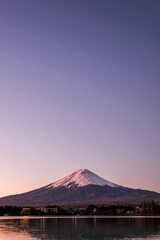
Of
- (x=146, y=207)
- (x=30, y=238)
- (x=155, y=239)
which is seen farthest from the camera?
(x=146, y=207)

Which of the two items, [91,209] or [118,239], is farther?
[91,209]

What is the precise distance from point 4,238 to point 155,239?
54.8 ft

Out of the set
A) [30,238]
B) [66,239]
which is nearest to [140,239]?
[66,239]

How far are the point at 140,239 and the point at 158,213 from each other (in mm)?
107211

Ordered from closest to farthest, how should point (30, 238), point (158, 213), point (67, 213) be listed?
point (30, 238) < point (158, 213) < point (67, 213)

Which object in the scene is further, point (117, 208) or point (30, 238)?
point (117, 208)

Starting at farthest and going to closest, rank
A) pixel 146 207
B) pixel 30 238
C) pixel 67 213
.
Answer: pixel 67 213 < pixel 146 207 < pixel 30 238

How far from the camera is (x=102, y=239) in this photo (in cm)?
3628

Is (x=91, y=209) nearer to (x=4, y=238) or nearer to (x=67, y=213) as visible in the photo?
(x=67, y=213)

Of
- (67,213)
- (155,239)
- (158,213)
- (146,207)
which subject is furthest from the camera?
(67,213)

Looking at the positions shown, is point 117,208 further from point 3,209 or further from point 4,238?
point 4,238

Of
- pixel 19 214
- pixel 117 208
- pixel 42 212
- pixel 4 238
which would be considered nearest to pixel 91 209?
pixel 117 208

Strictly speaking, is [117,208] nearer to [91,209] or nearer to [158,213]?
[91,209]

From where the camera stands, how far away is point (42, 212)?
171000 millimetres
